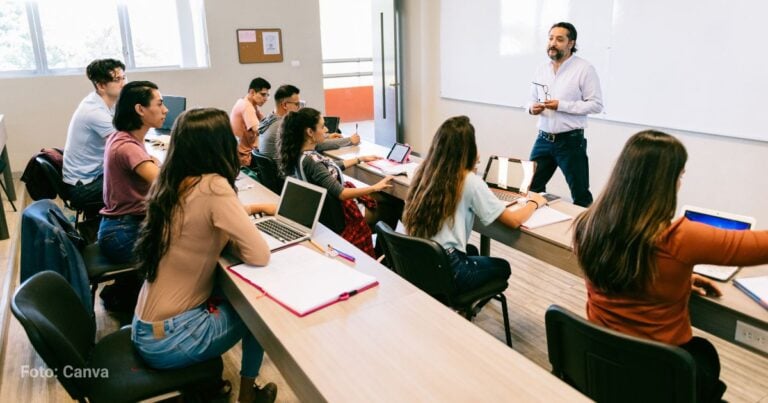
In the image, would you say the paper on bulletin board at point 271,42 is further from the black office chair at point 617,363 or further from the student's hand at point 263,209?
the black office chair at point 617,363

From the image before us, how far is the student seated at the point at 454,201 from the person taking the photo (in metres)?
2.17

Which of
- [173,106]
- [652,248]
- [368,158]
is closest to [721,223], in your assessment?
[652,248]

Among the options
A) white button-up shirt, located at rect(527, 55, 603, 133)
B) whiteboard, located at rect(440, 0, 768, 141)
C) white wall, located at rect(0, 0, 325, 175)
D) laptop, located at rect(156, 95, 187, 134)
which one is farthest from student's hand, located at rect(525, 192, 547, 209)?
white wall, located at rect(0, 0, 325, 175)

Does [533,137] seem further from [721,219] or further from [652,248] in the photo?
[652,248]

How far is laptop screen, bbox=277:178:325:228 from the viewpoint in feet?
7.04

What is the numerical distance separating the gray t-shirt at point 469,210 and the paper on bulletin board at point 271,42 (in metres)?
5.15

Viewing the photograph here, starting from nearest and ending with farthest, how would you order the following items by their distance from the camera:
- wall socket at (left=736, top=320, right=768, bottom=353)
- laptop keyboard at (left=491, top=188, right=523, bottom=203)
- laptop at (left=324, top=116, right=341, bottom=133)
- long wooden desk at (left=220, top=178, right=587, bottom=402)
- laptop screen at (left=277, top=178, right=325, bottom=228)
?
long wooden desk at (left=220, top=178, right=587, bottom=402) < wall socket at (left=736, top=320, right=768, bottom=353) < laptop screen at (left=277, top=178, right=325, bottom=228) < laptop keyboard at (left=491, top=188, right=523, bottom=203) < laptop at (left=324, top=116, right=341, bottom=133)

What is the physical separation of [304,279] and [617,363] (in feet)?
3.06

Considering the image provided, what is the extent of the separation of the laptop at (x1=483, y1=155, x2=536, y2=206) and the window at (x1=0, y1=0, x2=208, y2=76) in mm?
4843

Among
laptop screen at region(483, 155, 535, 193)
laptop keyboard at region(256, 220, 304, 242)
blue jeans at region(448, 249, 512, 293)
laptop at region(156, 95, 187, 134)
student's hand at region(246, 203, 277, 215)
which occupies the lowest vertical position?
blue jeans at region(448, 249, 512, 293)

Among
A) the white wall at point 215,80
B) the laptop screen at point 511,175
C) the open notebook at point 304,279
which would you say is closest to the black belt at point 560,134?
the laptop screen at point 511,175

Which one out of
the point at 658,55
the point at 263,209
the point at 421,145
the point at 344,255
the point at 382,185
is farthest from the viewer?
the point at 421,145

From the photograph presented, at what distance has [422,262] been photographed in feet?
6.81

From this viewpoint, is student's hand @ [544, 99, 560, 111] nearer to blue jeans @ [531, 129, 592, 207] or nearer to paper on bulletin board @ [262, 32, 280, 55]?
blue jeans @ [531, 129, 592, 207]
